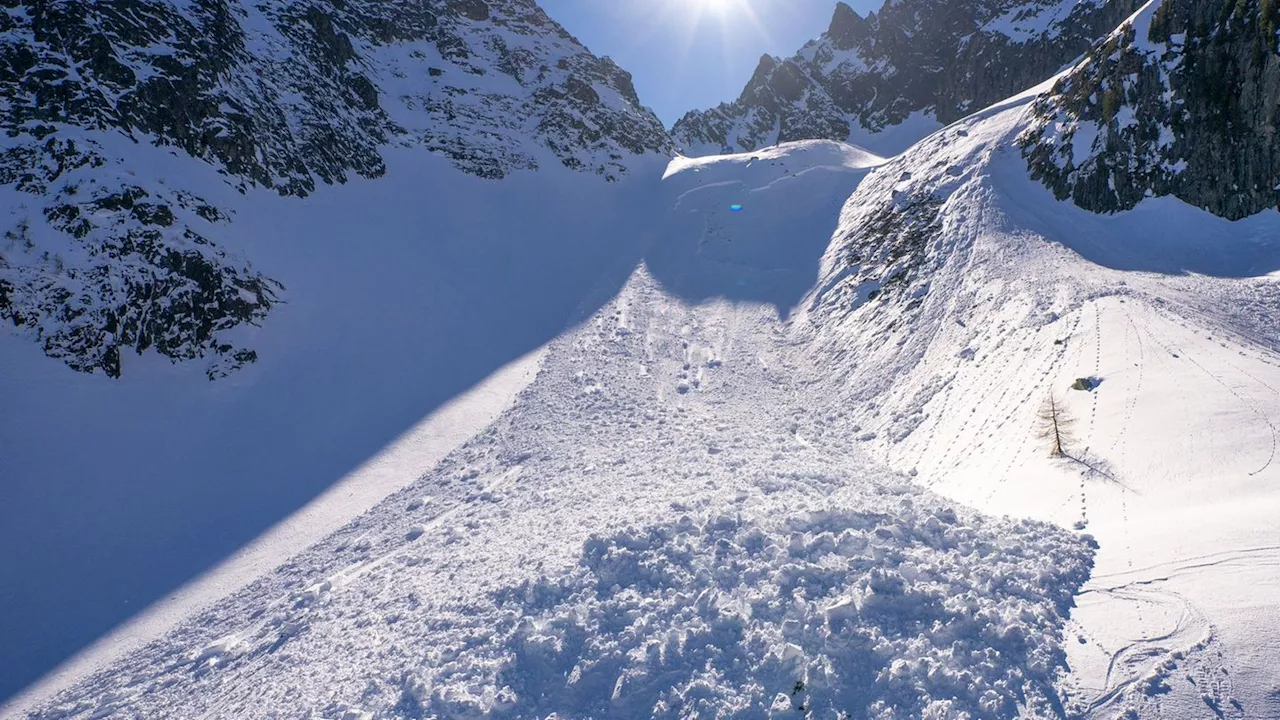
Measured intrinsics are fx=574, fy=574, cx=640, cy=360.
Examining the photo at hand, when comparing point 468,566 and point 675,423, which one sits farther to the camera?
point 675,423

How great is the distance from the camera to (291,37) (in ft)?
120

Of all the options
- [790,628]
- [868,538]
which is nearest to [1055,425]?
[868,538]

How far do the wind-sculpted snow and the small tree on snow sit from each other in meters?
2.37

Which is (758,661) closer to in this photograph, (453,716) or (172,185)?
(453,716)

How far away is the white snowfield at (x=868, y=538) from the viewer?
5.75 meters

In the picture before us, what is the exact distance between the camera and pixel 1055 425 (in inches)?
374

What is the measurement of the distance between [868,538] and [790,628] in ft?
6.63

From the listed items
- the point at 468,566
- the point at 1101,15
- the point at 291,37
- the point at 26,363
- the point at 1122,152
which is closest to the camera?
the point at 468,566

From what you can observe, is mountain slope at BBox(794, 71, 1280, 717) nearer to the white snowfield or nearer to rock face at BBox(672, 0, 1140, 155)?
the white snowfield

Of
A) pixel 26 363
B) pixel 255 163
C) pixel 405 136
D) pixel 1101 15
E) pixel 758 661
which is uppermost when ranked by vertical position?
pixel 1101 15

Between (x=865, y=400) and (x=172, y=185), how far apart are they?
25719mm

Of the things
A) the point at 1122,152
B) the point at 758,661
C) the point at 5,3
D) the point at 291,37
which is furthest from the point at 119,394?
the point at 1122,152

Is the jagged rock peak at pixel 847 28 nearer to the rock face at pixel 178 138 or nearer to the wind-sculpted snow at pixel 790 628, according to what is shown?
the rock face at pixel 178 138

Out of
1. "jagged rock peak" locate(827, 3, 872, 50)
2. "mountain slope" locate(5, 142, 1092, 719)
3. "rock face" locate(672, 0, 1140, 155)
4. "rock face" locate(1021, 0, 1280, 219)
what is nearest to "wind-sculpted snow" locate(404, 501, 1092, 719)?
"mountain slope" locate(5, 142, 1092, 719)
